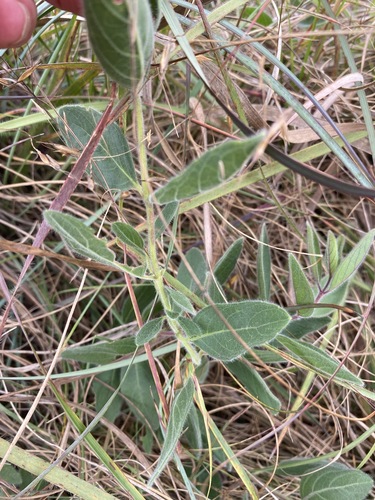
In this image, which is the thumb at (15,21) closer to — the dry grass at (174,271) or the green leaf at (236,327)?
the dry grass at (174,271)

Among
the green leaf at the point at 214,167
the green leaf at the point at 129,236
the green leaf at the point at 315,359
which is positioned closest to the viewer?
the green leaf at the point at 214,167

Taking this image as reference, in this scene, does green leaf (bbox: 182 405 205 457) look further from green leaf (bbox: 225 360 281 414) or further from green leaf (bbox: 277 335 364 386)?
green leaf (bbox: 277 335 364 386)

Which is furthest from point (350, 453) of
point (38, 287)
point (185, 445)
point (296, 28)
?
point (296, 28)

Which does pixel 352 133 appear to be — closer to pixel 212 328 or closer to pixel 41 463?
pixel 212 328

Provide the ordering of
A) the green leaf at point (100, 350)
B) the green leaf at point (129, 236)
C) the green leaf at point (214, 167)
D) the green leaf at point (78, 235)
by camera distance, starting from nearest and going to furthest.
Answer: the green leaf at point (214, 167) → the green leaf at point (78, 235) → the green leaf at point (129, 236) → the green leaf at point (100, 350)

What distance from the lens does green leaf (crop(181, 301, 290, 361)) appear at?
68 cm

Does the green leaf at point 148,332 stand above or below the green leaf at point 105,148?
below

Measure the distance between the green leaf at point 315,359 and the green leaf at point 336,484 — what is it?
0.59ft

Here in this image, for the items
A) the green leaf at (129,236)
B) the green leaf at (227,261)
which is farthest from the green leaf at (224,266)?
the green leaf at (129,236)

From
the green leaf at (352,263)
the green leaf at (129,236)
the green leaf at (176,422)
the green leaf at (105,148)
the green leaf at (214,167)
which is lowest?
the green leaf at (176,422)

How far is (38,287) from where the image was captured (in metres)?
1.18

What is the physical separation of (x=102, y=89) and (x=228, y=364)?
0.63 meters

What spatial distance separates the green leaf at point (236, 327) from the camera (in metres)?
0.68

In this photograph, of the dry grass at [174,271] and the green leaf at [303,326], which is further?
the dry grass at [174,271]
